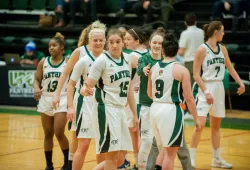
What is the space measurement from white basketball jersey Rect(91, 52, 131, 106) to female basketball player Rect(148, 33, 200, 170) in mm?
395

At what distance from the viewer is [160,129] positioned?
689 cm

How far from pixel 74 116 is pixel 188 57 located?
7.00 metres

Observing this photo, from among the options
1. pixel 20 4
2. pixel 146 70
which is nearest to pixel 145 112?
pixel 146 70

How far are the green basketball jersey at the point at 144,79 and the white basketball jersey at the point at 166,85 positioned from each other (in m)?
0.78

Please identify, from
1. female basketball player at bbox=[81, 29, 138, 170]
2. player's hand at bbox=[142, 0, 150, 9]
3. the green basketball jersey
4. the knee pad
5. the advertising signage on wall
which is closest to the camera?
female basketball player at bbox=[81, 29, 138, 170]

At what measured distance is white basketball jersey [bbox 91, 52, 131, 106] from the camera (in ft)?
21.9

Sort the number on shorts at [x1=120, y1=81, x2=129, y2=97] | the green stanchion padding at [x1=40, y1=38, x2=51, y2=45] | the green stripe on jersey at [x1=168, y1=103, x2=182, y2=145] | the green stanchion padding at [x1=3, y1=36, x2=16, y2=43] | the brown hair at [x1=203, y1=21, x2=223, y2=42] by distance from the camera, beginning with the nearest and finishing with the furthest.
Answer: the number on shorts at [x1=120, y1=81, x2=129, y2=97] → the green stripe on jersey at [x1=168, y1=103, x2=182, y2=145] → the brown hair at [x1=203, y1=21, x2=223, y2=42] → the green stanchion padding at [x1=40, y1=38, x2=51, y2=45] → the green stanchion padding at [x1=3, y1=36, x2=16, y2=43]

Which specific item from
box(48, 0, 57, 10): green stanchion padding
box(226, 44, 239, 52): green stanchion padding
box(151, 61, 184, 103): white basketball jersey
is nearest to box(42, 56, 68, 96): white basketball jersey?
box(151, 61, 184, 103): white basketball jersey

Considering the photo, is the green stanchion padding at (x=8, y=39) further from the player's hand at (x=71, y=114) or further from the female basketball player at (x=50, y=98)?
the player's hand at (x=71, y=114)

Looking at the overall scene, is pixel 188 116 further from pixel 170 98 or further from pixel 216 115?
pixel 170 98

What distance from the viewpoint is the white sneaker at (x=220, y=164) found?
29.0ft

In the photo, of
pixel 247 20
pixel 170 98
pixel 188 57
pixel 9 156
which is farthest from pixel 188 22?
pixel 170 98

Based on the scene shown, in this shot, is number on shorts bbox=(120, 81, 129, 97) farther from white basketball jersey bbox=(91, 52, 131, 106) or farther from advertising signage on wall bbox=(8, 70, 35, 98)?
advertising signage on wall bbox=(8, 70, 35, 98)

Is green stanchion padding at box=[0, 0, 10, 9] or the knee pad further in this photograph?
green stanchion padding at box=[0, 0, 10, 9]
